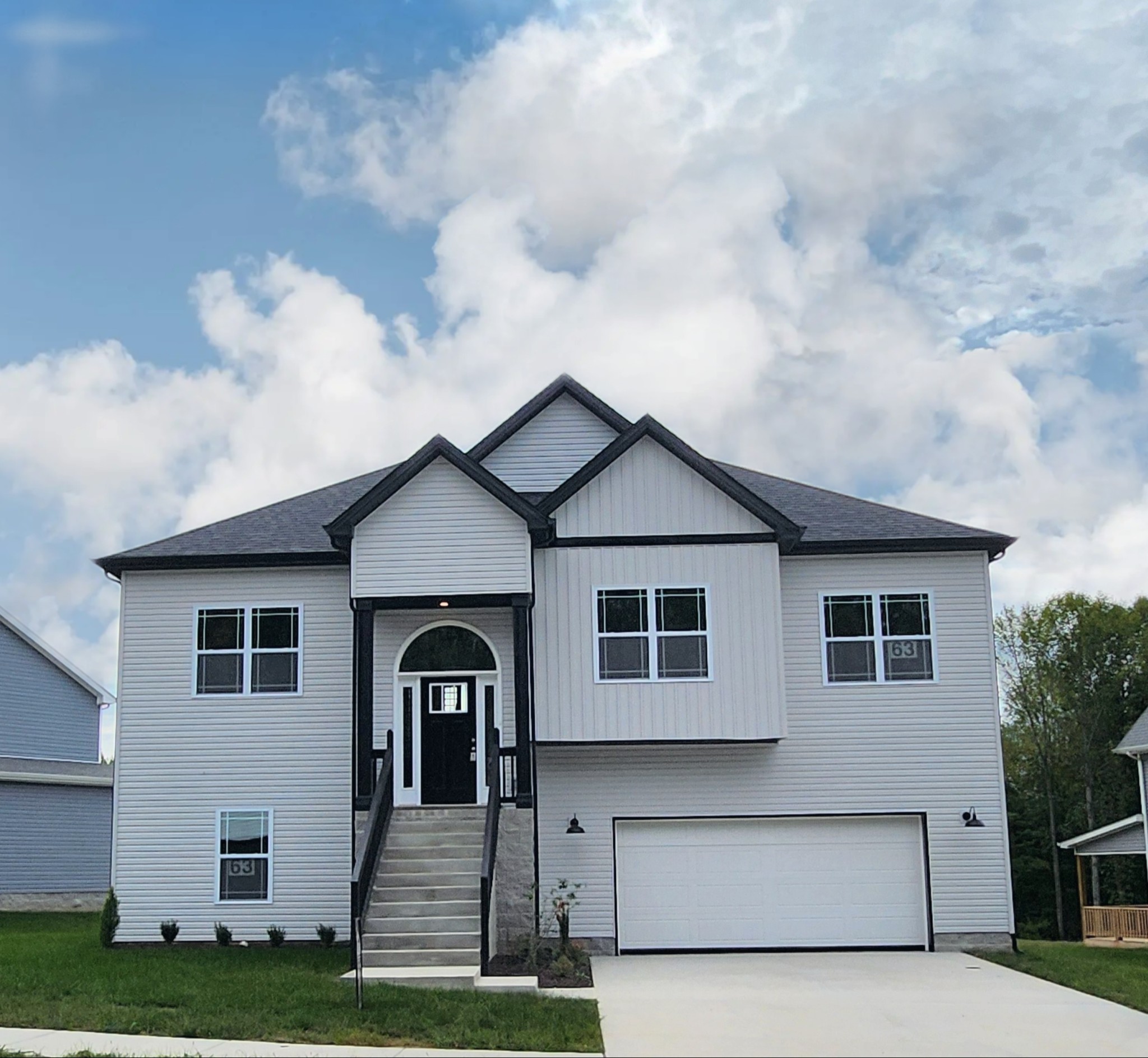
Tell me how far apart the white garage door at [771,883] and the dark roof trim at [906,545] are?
3.97 meters

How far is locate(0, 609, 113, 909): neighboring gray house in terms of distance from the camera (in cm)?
2969

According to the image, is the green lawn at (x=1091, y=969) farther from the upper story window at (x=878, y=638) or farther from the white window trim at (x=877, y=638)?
the upper story window at (x=878, y=638)

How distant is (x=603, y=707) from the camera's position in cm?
1944

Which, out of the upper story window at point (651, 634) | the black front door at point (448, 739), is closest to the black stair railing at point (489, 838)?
the black front door at point (448, 739)

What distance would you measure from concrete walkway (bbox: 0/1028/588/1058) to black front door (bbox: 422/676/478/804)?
7.95 meters

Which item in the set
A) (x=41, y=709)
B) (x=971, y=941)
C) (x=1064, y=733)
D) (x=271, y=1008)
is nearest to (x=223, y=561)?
(x=271, y=1008)

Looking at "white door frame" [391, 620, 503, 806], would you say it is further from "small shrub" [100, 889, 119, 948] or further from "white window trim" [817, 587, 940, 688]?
"white window trim" [817, 587, 940, 688]

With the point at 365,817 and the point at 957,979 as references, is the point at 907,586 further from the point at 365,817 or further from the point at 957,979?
the point at 365,817

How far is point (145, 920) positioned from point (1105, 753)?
33279 mm

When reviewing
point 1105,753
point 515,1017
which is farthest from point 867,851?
point 1105,753

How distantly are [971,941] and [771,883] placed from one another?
298cm

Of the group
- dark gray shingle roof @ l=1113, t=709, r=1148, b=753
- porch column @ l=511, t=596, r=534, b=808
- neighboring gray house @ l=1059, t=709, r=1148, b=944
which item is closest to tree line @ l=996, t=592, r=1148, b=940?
neighboring gray house @ l=1059, t=709, r=1148, b=944

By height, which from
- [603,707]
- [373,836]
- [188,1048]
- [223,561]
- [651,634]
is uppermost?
[223,561]

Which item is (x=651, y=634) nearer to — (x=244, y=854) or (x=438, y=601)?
(x=438, y=601)
